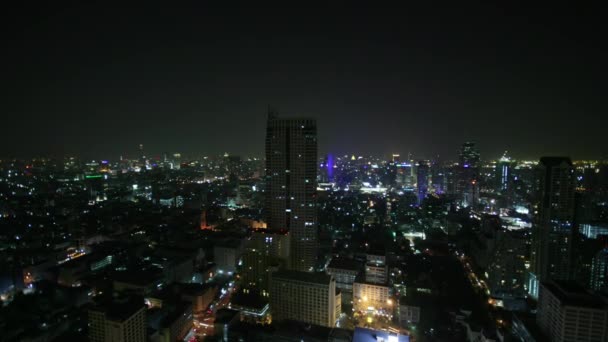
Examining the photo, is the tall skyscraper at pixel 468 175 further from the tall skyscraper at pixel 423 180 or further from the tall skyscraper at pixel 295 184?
the tall skyscraper at pixel 295 184

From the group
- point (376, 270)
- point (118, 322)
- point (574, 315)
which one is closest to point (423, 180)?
point (376, 270)

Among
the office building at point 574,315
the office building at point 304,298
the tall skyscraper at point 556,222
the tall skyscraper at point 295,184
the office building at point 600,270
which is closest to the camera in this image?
the office building at point 574,315

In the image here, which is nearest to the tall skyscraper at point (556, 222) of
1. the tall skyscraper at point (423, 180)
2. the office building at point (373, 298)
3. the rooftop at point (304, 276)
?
the office building at point (373, 298)

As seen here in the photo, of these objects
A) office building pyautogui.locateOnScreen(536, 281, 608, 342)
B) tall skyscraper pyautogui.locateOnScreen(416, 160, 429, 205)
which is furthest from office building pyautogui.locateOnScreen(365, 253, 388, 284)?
tall skyscraper pyautogui.locateOnScreen(416, 160, 429, 205)

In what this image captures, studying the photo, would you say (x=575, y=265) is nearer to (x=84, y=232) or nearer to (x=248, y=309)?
(x=248, y=309)

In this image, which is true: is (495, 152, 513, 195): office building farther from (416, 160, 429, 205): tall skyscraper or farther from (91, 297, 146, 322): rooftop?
(91, 297, 146, 322): rooftop

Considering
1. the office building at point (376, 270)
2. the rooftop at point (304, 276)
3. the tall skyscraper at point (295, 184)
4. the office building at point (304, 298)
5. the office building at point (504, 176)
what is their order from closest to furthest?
the office building at point (304, 298), the rooftop at point (304, 276), the office building at point (376, 270), the tall skyscraper at point (295, 184), the office building at point (504, 176)

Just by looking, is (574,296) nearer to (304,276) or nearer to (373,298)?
(373,298)
